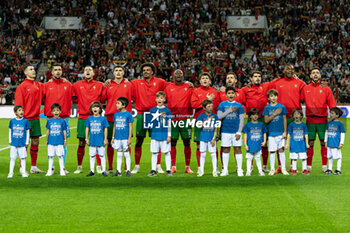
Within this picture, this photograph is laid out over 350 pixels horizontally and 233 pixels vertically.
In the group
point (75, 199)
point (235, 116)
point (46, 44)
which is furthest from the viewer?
point (46, 44)

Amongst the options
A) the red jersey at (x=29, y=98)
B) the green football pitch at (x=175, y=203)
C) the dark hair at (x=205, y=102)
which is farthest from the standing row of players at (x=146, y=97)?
the green football pitch at (x=175, y=203)

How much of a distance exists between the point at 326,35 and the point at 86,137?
26.8 m

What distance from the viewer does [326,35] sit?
106ft

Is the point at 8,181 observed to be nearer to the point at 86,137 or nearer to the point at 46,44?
the point at 86,137

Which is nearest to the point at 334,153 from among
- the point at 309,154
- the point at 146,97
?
the point at 309,154

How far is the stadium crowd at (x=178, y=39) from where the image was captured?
29984mm

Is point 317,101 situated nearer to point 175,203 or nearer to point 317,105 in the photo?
point 317,105

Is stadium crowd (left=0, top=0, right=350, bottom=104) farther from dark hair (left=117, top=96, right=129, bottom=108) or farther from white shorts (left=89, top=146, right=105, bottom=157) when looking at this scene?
white shorts (left=89, top=146, right=105, bottom=157)

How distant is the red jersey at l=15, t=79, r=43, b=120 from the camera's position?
30.4ft

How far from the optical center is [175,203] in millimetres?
6918

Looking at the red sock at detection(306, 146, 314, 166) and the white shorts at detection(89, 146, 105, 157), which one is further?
the red sock at detection(306, 146, 314, 166)

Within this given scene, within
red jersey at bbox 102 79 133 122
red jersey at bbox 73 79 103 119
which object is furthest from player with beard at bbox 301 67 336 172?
red jersey at bbox 73 79 103 119

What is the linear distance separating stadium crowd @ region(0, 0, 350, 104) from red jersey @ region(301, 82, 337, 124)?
753 inches

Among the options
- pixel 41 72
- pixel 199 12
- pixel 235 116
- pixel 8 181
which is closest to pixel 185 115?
pixel 235 116
